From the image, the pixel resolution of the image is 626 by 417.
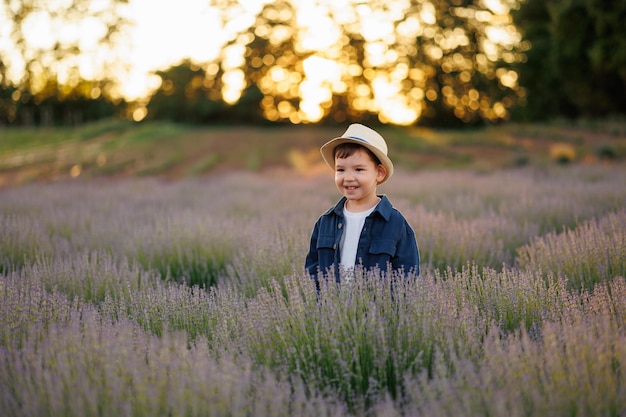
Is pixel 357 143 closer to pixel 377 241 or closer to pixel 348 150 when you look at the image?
pixel 348 150

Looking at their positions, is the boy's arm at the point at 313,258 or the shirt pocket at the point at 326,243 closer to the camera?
the shirt pocket at the point at 326,243

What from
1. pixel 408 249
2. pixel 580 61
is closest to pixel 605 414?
pixel 408 249

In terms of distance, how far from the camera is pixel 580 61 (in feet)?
89.4

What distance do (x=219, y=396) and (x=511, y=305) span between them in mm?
1585

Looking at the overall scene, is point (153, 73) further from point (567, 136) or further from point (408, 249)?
point (408, 249)

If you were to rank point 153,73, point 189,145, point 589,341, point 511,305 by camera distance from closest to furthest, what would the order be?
point 589,341 → point 511,305 → point 189,145 → point 153,73

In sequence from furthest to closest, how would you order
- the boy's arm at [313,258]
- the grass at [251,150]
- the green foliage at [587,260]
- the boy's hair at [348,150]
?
the grass at [251,150] → the green foliage at [587,260] → the boy's arm at [313,258] → the boy's hair at [348,150]

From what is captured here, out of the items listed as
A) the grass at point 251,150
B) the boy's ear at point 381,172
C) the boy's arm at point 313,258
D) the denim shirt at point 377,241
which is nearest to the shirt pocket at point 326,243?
the denim shirt at point 377,241

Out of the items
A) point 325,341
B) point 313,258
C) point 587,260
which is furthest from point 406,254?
point 587,260

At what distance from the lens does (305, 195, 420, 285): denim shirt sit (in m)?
3.08

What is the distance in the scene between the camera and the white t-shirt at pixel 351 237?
3.17m

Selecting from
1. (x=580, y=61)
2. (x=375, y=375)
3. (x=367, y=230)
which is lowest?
(x=375, y=375)

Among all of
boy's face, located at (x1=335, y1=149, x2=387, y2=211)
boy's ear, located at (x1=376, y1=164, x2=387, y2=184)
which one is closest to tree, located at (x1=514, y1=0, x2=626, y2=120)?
boy's ear, located at (x1=376, y1=164, x2=387, y2=184)

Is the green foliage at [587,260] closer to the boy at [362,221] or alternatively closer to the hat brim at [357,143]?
the boy at [362,221]
